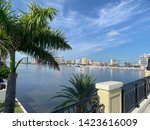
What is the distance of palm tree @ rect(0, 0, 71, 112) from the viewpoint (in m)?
9.75

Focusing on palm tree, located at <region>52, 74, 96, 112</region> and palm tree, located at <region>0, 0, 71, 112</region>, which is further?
palm tree, located at <region>52, 74, 96, 112</region>

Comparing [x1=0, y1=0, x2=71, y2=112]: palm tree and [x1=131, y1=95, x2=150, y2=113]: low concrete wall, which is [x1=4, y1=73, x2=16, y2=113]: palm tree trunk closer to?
[x1=0, y1=0, x2=71, y2=112]: palm tree

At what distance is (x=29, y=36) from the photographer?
10641mm

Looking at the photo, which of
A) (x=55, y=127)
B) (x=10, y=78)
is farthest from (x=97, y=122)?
(x=10, y=78)

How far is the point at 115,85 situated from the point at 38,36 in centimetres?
624

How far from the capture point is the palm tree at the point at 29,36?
9750mm

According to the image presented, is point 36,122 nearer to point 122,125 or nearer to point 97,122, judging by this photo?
point 97,122

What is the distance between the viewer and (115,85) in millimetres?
5957

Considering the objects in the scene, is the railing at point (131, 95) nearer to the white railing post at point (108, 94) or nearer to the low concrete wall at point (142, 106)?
the low concrete wall at point (142, 106)

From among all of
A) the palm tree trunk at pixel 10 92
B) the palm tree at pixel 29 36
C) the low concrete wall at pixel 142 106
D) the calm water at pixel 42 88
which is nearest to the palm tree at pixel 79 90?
the calm water at pixel 42 88

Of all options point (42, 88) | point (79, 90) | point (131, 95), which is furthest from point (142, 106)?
point (42, 88)

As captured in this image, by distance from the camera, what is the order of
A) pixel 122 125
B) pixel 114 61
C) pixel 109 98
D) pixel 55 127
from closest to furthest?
pixel 55 127, pixel 122 125, pixel 109 98, pixel 114 61

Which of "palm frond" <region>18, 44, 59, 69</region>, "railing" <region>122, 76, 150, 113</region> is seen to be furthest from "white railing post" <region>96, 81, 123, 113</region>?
"palm frond" <region>18, 44, 59, 69</region>

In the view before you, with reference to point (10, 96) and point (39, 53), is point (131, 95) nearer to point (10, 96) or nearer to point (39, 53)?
point (39, 53)
